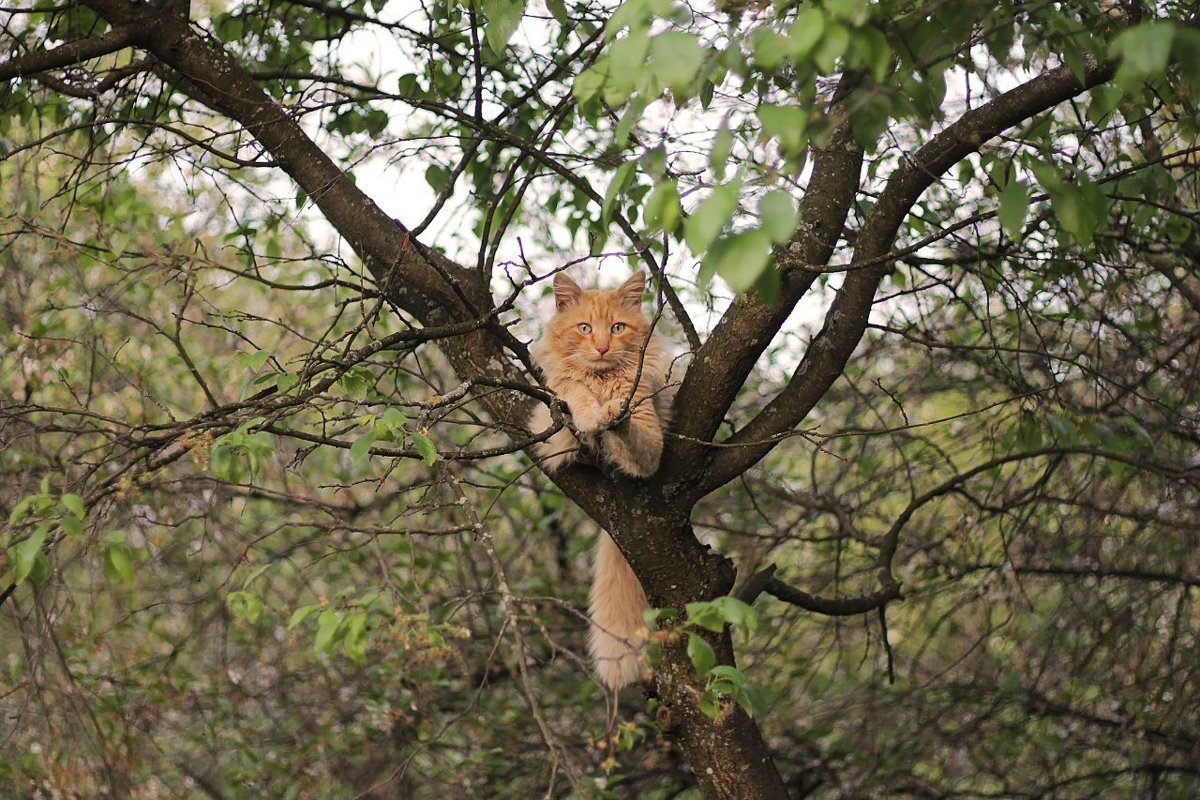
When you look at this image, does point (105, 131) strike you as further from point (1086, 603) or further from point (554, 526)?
point (1086, 603)

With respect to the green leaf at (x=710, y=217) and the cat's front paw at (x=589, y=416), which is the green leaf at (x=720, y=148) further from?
the cat's front paw at (x=589, y=416)

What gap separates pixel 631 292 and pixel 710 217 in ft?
9.64

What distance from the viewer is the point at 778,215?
141 centimetres

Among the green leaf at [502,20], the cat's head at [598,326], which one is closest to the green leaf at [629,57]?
the green leaf at [502,20]

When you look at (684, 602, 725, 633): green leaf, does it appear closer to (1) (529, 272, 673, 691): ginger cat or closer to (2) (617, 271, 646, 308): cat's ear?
(1) (529, 272, 673, 691): ginger cat

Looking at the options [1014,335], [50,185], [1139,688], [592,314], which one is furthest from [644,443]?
[50,185]

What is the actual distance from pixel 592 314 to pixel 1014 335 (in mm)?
1635

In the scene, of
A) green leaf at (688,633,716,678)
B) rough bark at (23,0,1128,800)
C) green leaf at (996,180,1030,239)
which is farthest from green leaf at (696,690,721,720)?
green leaf at (996,180,1030,239)

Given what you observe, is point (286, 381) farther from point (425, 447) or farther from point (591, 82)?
point (591, 82)

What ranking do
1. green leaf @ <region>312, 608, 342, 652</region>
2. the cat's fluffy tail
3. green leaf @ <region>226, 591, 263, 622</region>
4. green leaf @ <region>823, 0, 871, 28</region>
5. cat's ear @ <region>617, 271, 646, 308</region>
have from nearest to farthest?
green leaf @ <region>823, 0, 871, 28</region>
green leaf @ <region>312, 608, 342, 652</region>
green leaf @ <region>226, 591, 263, 622</region>
the cat's fluffy tail
cat's ear @ <region>617, 271, 646, 308</region>

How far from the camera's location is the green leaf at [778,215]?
55.1 inches

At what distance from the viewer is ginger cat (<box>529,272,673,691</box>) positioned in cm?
306

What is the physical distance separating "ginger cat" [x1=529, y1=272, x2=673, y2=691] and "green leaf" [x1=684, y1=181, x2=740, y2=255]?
135 cm

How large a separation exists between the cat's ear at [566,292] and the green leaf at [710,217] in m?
2.88
